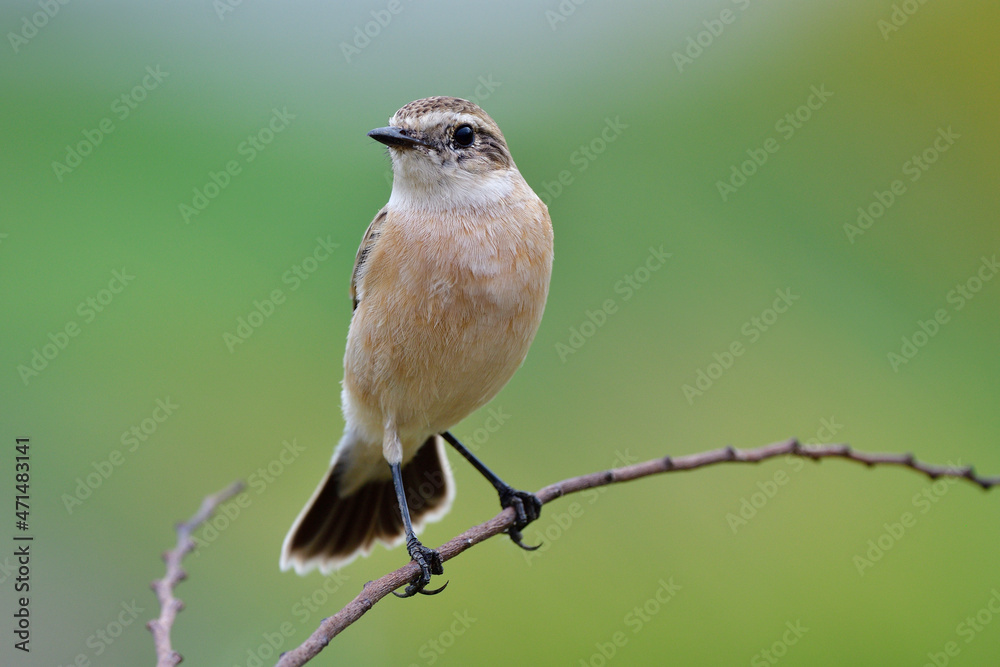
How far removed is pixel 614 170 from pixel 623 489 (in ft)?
7.29

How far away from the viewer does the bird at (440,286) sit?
2.99m

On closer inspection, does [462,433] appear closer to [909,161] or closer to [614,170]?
[614,170]

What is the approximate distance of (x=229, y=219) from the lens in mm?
5020

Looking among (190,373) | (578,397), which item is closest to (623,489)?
(578,397)

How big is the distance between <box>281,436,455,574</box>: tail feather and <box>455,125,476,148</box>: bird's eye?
60.4 inches
